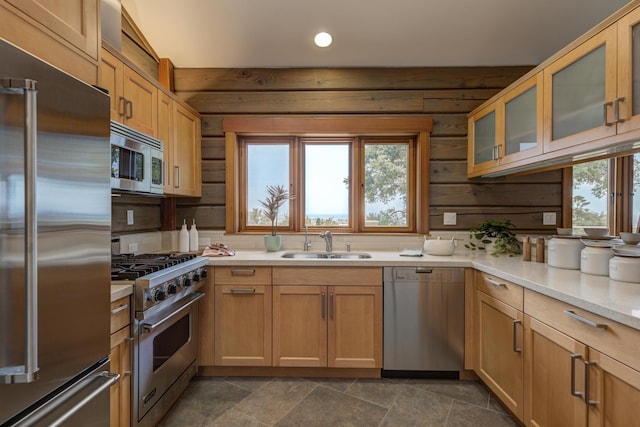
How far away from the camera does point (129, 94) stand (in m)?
2.01

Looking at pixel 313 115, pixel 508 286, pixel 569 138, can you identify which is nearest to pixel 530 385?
pixel 508 286

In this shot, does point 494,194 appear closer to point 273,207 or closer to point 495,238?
point 495,238

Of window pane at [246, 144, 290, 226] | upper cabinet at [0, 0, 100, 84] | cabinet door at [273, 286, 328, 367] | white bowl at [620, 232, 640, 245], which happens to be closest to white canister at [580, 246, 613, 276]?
white bowl at [620, 232, 640, 245]

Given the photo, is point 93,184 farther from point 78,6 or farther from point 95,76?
point 78,6

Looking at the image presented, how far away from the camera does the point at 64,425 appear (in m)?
1.06

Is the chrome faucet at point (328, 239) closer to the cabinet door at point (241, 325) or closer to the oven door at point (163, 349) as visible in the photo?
the cabinet door at point (241, 325)

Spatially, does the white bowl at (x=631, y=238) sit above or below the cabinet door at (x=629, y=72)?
below

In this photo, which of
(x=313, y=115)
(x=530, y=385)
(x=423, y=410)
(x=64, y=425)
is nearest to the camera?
(x=64, y=425)

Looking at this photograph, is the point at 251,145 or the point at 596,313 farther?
the point at 251,145

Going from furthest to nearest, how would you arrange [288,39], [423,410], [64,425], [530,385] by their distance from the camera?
[288,39] → [423,410] → [530,385] → [64,425]

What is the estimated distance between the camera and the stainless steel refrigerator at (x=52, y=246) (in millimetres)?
846

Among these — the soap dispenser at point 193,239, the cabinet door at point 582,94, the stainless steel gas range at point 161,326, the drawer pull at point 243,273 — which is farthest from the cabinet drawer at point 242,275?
the cabinet door at point 582,94

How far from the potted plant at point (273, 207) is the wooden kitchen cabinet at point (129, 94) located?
1.09 m

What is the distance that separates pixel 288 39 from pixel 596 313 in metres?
2.67
